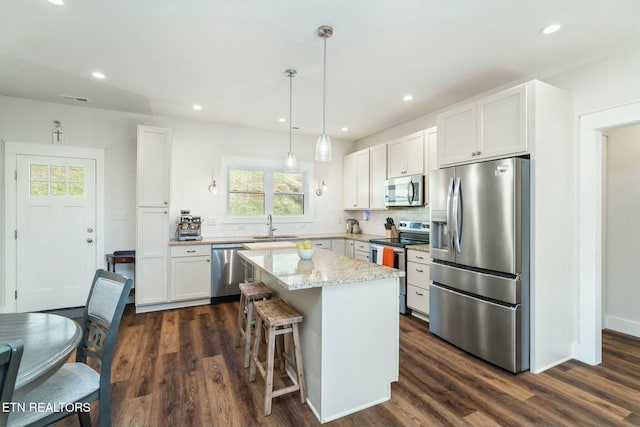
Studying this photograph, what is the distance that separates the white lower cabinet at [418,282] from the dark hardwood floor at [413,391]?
53 cm

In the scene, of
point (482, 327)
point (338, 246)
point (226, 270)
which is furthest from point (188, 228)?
point (482, 327)

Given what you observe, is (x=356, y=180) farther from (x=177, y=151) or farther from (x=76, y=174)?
(x=76, y=174)

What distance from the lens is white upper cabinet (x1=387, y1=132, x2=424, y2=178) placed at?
3973mm

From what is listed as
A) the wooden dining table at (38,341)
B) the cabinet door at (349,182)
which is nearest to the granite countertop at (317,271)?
the wooden dining table at (38,341)

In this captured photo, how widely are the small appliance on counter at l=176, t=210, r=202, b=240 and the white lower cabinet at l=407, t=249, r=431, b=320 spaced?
9.66 ft

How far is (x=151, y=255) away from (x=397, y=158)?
3.62 m

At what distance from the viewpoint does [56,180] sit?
12.8ft

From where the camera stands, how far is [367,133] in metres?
5.35

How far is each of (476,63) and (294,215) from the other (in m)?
3.54

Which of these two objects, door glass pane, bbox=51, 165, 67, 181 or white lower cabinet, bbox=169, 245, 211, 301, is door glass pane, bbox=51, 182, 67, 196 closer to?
door glass pane, bbox=51, 165, 67, 181

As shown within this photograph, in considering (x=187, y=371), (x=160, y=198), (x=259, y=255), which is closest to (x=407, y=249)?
(x=259, y=255)

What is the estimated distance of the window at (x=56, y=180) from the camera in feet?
12.5

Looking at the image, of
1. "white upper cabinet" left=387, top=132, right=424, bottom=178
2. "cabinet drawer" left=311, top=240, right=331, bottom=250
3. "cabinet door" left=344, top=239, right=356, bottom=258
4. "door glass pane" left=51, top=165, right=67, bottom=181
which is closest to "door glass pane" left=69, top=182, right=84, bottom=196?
"door glass pane" left=51, top=165, right=67, bottom=181

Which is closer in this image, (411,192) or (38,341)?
(38,341)
